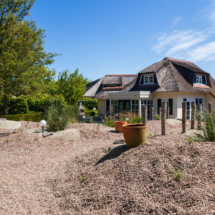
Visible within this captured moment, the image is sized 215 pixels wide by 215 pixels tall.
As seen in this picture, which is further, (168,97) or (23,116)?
(168,97)

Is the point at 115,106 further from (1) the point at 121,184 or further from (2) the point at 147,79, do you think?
(1) the point at 121,184

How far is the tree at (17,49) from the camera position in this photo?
15.3 metres

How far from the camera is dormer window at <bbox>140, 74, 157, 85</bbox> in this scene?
2213 cm

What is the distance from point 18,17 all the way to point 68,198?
1765cm

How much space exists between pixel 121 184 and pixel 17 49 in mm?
15694

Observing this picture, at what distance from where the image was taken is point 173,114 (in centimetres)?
1998

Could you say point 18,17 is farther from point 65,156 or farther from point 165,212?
point 165,212

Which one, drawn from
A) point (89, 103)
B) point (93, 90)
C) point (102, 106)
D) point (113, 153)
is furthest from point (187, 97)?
point (113, 153)

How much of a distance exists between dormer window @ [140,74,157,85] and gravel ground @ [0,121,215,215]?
17.0 m

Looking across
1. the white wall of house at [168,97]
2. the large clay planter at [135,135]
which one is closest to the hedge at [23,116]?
the white wall of house at [168,97]

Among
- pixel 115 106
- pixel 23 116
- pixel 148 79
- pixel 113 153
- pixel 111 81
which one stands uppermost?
pixel 111 81

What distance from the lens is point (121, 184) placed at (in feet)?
14.0

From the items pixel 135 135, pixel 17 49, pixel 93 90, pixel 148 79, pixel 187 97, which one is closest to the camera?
pixel 135 135

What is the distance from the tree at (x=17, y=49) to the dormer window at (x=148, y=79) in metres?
10.5
